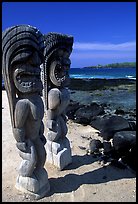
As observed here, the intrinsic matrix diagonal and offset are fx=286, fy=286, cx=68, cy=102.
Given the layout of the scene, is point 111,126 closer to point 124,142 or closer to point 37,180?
point 124,142

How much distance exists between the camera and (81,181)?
19.2ft

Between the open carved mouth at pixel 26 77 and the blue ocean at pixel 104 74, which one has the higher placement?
the blue ocean at pixel 104 74

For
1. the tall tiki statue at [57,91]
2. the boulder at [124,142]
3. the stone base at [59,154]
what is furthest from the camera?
the boulder at [124,142]

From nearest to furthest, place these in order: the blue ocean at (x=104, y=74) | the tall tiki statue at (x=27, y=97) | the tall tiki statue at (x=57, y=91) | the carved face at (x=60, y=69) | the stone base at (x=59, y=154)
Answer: the tall tiki statue at (x=27, y=97), the tall tiki statue at (x=57, y=91), the carved face at (x=60, y=69), the stone base at (x=59, y=154), the blue ocean at (x=104, y=74)

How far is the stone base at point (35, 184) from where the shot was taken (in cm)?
510

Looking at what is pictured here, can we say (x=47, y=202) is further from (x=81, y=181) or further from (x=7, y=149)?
(x=7, y=149)

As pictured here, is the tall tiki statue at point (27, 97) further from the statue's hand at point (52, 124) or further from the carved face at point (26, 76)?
the statue's hand at point (52, 124)

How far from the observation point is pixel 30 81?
4.82m

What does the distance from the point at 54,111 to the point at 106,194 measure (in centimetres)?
209

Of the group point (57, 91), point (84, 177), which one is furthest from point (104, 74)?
point (84, 177)

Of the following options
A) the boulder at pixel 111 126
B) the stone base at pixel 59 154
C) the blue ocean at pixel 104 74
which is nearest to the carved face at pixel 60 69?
the stone base at pixel 59 154

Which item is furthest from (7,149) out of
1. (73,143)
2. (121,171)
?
(121,171)

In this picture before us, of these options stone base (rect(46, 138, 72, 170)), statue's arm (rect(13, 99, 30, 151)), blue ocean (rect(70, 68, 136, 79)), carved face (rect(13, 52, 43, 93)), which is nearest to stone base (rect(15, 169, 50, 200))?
statue's arm (rect(13, 99, 30, 151))

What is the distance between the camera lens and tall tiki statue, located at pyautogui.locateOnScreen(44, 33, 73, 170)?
6023 mm
